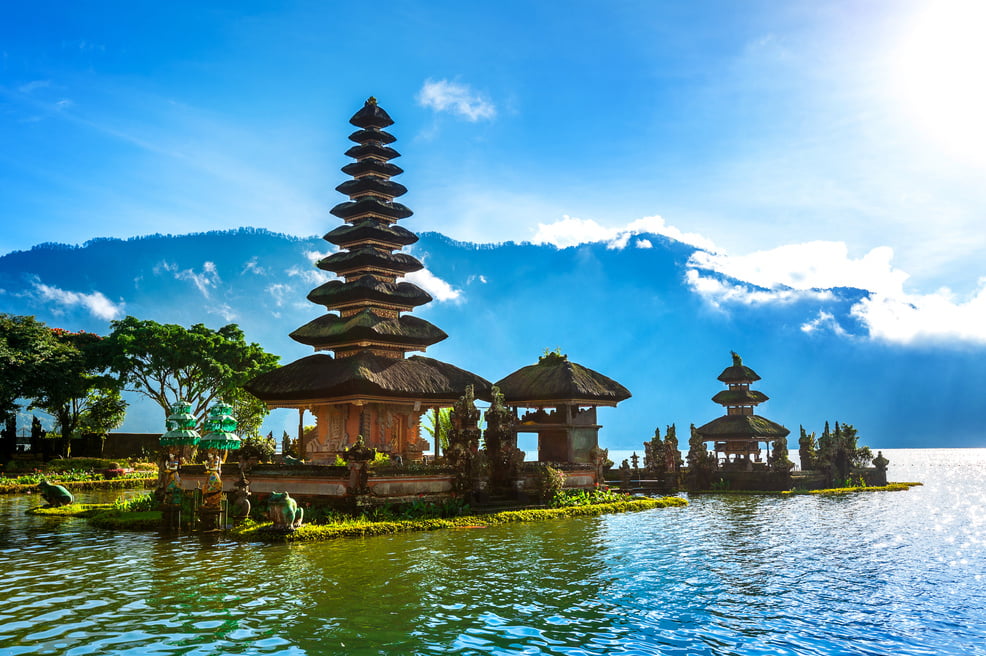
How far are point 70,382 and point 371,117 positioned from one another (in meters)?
27.6

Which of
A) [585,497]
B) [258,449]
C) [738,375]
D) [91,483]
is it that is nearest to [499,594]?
[258,449]

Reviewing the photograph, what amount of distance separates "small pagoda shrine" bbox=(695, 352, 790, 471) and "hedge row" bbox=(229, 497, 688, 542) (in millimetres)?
22341

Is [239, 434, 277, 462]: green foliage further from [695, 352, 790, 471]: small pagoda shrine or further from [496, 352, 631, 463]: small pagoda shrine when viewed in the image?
[695, 352, 790, 471]: small pagoda shrine

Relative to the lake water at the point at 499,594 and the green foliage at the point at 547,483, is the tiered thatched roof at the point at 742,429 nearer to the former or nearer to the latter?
the green foliage at the point at 547,483

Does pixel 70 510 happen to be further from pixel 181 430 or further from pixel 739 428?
pixel 739 428

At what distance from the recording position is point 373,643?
1198 cm

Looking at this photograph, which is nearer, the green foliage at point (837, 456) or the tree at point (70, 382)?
the tree at point (70, 382)

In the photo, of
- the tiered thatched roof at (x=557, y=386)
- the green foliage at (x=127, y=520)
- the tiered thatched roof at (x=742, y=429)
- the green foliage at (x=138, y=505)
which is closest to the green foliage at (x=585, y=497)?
the tiered thatched roof at (x=557, y=386)

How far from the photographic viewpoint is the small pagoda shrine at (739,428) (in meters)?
53.4

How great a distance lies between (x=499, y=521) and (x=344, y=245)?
1970cm

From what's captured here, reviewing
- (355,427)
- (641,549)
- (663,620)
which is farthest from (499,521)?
(663,620)

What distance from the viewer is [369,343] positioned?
36938 millimetres

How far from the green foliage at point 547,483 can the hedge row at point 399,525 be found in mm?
1282

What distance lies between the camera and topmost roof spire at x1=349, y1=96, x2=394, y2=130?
1711 inches
